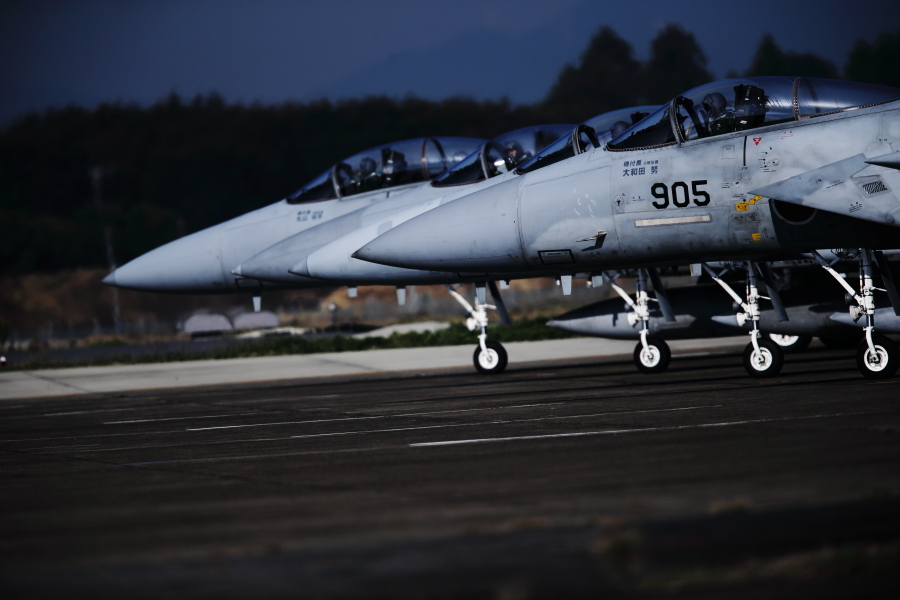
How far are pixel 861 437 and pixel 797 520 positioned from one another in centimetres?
275

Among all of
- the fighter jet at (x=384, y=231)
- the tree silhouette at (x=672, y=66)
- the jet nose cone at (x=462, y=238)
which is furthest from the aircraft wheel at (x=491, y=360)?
the tree silhouette at (x=672, y=66)

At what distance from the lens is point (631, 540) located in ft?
15.6

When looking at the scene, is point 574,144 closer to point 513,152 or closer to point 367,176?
point 513,152

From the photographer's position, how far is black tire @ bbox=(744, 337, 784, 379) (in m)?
13.4

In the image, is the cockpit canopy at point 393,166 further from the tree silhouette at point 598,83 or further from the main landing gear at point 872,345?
the tree silhouette at point 598,83

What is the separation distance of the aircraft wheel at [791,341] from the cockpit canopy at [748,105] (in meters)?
5.35

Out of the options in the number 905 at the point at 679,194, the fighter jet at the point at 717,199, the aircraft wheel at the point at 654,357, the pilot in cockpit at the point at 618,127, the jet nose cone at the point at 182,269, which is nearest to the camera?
the fighter jet at the point at 717,199

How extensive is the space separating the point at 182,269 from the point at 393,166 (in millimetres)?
4572

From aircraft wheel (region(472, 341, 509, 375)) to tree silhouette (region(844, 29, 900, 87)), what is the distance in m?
33.9

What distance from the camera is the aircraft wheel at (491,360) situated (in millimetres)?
17531

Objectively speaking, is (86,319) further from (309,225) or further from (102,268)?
(309,225)

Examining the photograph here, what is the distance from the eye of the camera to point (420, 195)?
Answer: 17.6 meters

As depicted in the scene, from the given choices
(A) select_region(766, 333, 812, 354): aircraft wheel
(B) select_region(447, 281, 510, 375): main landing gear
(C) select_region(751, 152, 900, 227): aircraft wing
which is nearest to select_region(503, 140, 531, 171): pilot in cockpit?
(B) select_region(447, 281, 510, 375): main landing gear

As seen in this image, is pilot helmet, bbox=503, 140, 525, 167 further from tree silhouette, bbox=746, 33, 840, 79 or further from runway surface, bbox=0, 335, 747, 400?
tree silhouette, bbox=746, 33, 840, 79
